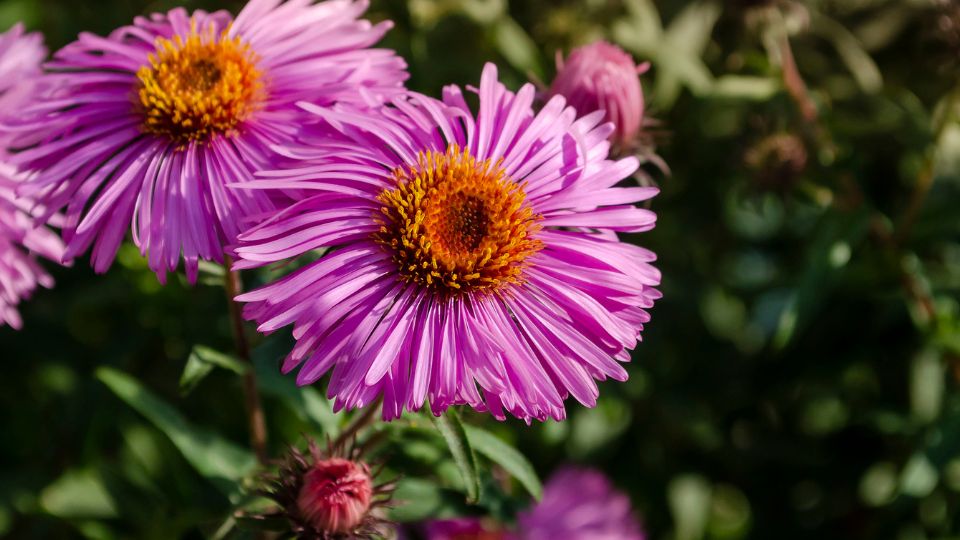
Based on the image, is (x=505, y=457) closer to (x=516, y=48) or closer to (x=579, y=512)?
(x=579, y=512)

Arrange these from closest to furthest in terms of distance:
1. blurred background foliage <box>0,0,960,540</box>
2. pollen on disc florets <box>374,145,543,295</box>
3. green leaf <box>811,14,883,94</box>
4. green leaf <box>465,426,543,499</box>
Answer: pollen on disc florets <box>374,145,543,295</box>, green leaf <box>465,426,543,499</box>, blurred background foliage <box>0,0,960,540</box>, green leaf <box>811,14,883,94</box>

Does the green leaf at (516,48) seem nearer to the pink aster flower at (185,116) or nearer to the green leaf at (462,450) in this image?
the pink aster flower at (185,116)

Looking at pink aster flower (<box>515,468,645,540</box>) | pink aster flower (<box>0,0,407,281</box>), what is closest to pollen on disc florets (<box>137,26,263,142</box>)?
pink aster flower (<box>0,0,407,281</box>)

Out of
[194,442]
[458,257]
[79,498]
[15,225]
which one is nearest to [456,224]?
[458,257]

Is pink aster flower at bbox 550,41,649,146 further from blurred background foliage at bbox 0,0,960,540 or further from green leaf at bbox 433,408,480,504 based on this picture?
green leaf at bbox 433,408,480,504

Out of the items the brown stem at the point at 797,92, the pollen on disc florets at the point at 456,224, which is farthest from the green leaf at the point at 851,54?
the pollen on disc florets at the point at 456,224

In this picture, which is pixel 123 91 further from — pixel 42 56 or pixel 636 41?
pixel 636 41

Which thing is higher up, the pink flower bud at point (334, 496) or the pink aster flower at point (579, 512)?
the pink flower bud at point (334, 496)
